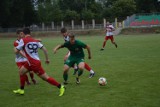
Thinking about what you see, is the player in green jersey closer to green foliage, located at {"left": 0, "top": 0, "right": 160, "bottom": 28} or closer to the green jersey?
the green jersey

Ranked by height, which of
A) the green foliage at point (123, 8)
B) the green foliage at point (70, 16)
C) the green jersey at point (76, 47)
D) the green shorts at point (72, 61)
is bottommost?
the green shorts at point (72, 61)

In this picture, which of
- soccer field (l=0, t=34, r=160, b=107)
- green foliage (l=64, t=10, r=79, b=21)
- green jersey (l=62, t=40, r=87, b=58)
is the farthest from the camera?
green foliage (l=64, t=10, r=79, b=21)

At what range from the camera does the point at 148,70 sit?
13.0m

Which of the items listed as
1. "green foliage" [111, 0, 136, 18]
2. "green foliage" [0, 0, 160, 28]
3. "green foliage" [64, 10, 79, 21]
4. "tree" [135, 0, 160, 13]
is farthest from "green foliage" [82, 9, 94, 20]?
"tree" [135, 0, 160, 13]

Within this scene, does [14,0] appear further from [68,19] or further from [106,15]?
[106,15]

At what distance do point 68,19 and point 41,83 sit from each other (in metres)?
67.3

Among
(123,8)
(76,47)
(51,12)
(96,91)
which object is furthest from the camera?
(51,12)

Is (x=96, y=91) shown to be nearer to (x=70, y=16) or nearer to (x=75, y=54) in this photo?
(x=75, y=54)

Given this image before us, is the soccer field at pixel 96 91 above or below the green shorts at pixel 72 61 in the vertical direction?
below

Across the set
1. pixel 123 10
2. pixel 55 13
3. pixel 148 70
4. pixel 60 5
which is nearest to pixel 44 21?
pixel 55 13

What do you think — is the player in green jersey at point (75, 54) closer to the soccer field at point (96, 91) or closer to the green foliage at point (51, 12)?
the soccer field at point (96, 91)

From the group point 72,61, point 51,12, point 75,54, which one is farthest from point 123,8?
point 72,61

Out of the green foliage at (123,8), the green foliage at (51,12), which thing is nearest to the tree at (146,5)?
the green foliage at (51,12)

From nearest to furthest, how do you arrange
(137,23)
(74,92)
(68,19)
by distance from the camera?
1. (74,92)
2. (137,23)
3. (68,19)
